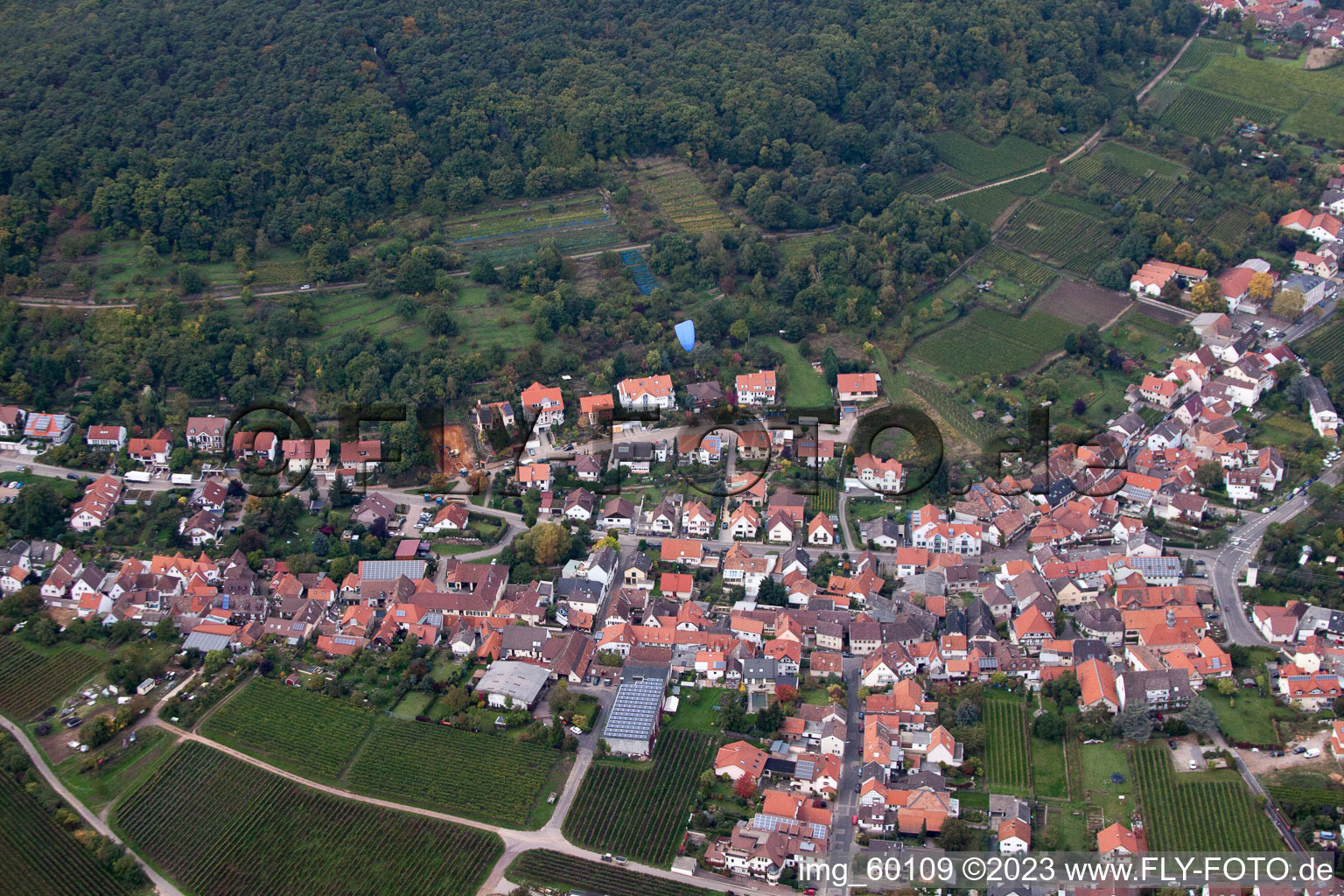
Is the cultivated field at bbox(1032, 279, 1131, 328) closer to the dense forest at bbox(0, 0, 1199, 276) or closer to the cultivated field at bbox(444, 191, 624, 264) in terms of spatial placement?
the dense forest at bbox(0, 0, 1199, 276)

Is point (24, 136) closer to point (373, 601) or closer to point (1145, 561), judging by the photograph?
point (373, 601)

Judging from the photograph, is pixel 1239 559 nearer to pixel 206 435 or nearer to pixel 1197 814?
pixel 1197 814

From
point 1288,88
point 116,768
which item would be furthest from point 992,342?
point 116,768

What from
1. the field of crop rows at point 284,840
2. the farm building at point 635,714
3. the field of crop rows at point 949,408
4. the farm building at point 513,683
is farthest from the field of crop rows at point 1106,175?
the field of crop rows at point 284,840

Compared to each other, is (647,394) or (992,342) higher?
(647,394)

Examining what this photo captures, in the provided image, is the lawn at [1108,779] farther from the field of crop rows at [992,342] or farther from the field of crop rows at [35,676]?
the field of crop rows at [35,676]

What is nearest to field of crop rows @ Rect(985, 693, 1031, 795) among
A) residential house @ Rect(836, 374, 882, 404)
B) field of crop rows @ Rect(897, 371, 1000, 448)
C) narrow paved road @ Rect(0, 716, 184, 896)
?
field of crop rows @ Rect(897, 371, 1000, 448)
